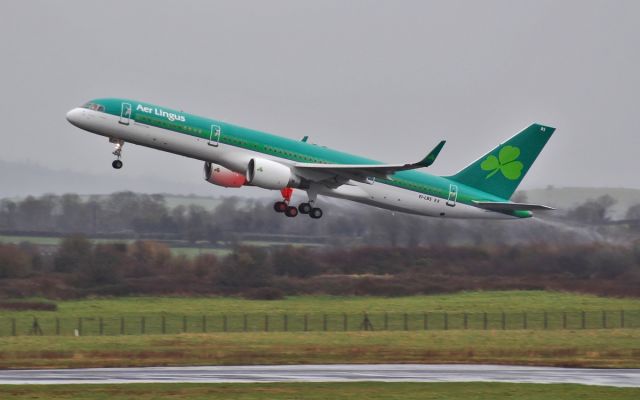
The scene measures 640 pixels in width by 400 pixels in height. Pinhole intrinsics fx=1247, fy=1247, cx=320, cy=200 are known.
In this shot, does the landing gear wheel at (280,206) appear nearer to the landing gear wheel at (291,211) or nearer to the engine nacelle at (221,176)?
the landing gear wheel at (291,211)

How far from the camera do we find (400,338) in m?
56.2

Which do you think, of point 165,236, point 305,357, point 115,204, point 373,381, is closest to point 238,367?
point 305,357

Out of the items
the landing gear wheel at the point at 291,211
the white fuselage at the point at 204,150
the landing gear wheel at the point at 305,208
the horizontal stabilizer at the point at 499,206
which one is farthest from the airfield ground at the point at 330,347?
the white fuselage at the point at 204,150

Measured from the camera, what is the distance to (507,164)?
5884cm

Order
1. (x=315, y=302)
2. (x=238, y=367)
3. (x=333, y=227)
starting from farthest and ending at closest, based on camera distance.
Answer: (x=333, y=227) < (x=315, y=302) < (x=238, y=367)

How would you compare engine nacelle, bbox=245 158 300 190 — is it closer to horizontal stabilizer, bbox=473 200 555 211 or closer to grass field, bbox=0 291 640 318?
horizontal stabilizer, bbox=473 200 555 211

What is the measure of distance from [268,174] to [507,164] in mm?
14176

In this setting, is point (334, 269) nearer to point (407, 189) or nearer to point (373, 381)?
point (407, 189)

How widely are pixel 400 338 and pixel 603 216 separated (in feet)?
76.1

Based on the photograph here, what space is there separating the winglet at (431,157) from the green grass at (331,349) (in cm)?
768

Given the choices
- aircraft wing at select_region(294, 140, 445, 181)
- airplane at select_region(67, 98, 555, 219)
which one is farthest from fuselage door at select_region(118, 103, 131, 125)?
aircraft wing at select_region(294, 140, 445, 181)

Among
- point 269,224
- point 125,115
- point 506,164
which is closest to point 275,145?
point 125,115

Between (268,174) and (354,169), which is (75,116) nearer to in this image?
(268,174)

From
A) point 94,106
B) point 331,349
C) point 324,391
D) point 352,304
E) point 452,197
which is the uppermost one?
point 94,106
